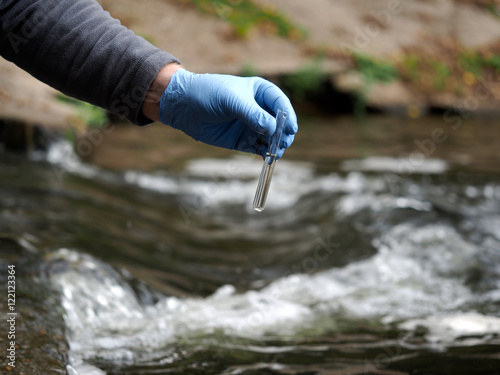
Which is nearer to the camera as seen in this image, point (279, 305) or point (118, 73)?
point (118, 73)

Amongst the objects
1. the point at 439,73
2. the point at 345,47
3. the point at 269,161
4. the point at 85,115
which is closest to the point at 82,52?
the point at 269,161

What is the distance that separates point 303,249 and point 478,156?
398 centimetres

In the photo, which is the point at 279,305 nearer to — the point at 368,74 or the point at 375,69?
the point at 368,74

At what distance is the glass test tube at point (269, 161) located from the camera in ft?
5.98

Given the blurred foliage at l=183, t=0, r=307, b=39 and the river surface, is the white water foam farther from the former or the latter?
the blurred foliage at l=183, t=0, r=307, b=39

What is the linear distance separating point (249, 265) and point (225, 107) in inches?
77.5

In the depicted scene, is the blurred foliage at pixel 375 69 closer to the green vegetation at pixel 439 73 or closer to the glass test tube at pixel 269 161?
the green vegetation at pixel 439 73

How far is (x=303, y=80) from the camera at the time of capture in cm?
1162

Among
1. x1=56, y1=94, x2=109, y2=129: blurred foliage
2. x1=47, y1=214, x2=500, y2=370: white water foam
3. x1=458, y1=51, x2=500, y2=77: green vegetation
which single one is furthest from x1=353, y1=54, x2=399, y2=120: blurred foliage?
x1=47, y1=214, x2=500, y2=370: white water foam

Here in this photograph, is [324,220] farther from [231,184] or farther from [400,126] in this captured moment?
[400,126]

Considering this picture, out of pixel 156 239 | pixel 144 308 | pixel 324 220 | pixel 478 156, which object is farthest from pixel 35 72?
pixel 478 156

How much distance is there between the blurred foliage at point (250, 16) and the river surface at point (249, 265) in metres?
7.12

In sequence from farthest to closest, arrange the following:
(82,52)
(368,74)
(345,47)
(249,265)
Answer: (345,47), (368,74), (249,265), (82,52)

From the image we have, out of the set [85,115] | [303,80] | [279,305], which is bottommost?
[279,305]
